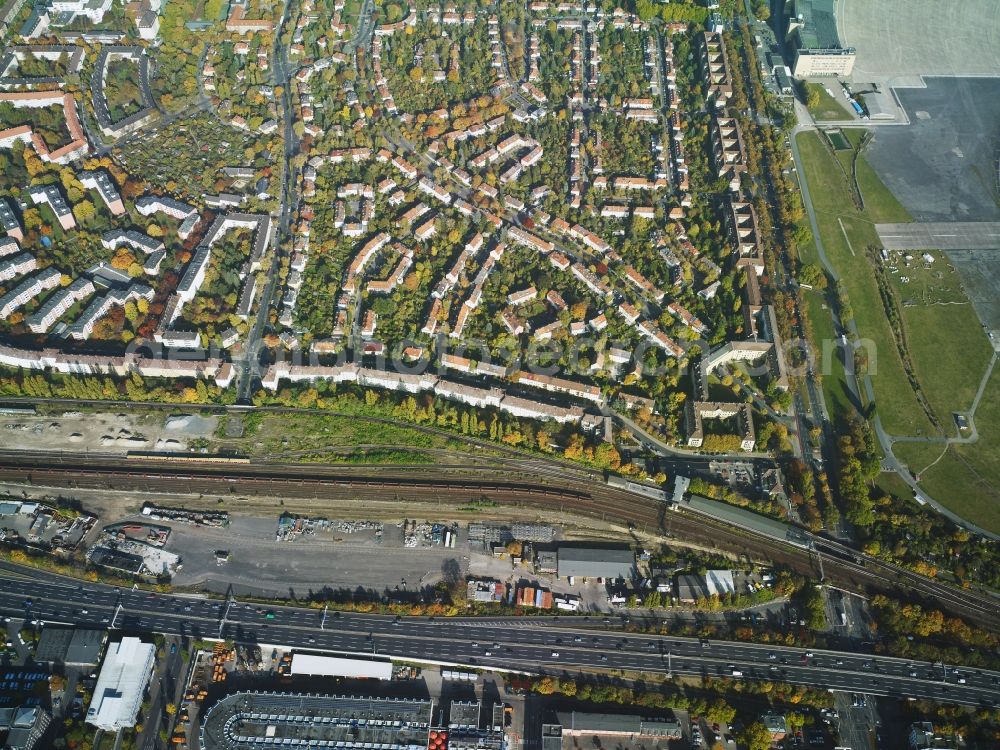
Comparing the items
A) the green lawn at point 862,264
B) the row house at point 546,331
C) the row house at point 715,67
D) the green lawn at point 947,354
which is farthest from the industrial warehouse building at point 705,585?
the row house at point 715,67

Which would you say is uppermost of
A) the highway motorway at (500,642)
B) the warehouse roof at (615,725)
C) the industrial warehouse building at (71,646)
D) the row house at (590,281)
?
the row house at (590,281)

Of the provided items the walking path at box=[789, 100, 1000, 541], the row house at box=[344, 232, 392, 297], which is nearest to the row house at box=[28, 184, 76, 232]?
the row house at box=[344, 232, 392, 297]

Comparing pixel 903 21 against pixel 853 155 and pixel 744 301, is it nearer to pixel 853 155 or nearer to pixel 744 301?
pixel 853 155

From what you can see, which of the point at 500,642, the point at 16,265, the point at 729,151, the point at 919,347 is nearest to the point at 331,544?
Answer: the point at 500,642

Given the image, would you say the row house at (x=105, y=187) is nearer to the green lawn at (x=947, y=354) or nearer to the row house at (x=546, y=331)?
the row house at (x=546, y=331)

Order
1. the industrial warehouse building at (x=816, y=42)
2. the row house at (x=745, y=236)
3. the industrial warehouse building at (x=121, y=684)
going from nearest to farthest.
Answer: the industrial warehouse building at (x=121, y=684)
the row house at (x=745, y=236)
the industrial warehouse building at (x=816, y=42)

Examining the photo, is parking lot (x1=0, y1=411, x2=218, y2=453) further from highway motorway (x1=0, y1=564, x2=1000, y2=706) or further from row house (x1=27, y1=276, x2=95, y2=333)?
highway motorway (x1=0, y1=564, x2=1000, y2=706)

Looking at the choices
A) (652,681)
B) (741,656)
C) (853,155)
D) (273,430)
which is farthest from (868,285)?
(273,430)
